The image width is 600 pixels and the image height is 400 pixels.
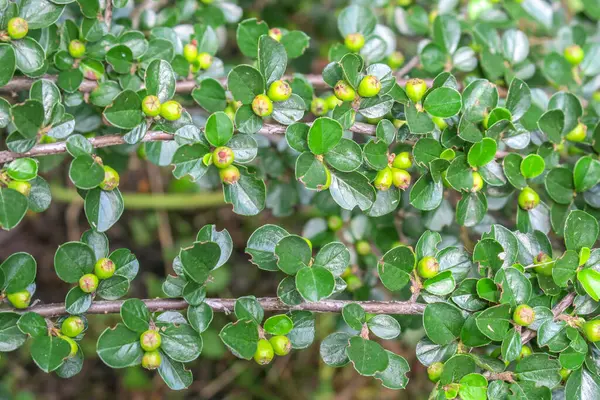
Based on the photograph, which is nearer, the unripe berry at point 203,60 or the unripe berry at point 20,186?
the unripe berry at point 20,186

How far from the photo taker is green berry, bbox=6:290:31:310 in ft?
4.11

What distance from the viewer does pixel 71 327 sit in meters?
1.23

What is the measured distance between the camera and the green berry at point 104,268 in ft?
4.13

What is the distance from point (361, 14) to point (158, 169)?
1.50m

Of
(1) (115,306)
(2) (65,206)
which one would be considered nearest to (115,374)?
(2) (65,206)

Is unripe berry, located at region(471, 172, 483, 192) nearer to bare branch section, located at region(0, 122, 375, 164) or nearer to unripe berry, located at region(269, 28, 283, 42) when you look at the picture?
bare branch section, located at region(0, 122, 375, 164)

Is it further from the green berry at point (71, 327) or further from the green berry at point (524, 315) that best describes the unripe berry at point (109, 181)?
the green berry at point (524, 315)

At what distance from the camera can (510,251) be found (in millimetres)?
1312

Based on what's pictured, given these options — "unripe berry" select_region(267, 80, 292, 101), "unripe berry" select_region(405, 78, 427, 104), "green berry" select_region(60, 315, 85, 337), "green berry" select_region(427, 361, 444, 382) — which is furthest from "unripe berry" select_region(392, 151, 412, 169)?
"green berry" select_region(60, 315, 85, 337)

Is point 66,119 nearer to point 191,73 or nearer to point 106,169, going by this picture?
point 106,169

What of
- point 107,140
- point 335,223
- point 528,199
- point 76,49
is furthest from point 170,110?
point 528,199

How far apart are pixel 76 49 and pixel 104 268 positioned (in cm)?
54

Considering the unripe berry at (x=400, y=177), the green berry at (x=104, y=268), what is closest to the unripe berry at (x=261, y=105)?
the unripe berry at (x=400, y=177)

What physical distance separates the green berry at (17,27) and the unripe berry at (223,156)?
49cm
